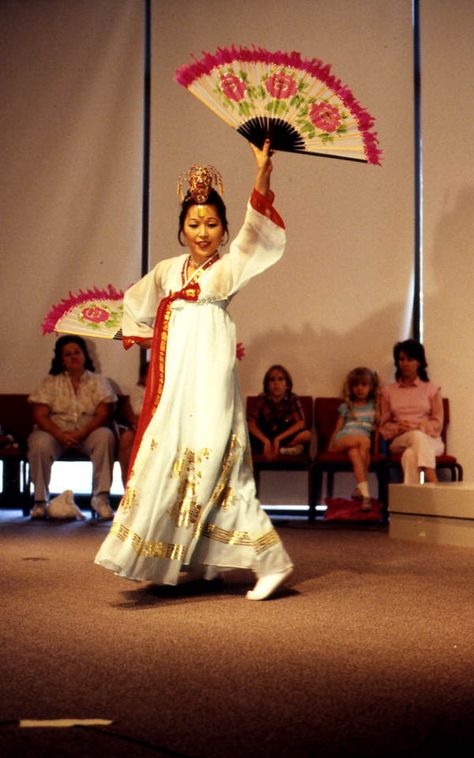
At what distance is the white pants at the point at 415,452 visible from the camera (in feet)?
21.6

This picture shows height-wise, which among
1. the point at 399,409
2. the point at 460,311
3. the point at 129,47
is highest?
the point at 129,47

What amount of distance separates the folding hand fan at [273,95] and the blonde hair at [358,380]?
358cm

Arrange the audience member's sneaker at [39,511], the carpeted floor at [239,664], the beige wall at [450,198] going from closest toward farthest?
the carpeted floor at [239,664] → the audience member's sneaker at [39,511] → the beige wall at [450,198]

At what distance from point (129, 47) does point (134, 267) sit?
1620mm

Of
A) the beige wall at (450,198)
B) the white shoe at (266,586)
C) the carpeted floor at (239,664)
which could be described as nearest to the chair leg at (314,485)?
the beige wall at (450,198)

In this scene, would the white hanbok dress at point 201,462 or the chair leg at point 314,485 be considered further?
the chair leg at point 314,485

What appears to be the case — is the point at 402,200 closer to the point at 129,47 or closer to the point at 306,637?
the point at 129,47

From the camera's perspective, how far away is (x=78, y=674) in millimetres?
Answer: 2373

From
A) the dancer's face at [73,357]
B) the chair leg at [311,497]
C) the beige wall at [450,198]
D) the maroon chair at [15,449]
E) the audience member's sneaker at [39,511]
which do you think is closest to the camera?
the audience member's sneaker at [39,511]

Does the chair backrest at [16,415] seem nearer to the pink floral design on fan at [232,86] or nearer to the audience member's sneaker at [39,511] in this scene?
the audience member's sneaker at [39,511]

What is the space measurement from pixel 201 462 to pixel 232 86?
125 cm

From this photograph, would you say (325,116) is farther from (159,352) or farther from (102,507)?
(102,507)

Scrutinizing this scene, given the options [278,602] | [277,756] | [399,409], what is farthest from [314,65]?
[399,409]

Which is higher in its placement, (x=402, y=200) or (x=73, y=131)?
(x=73, y=131)
